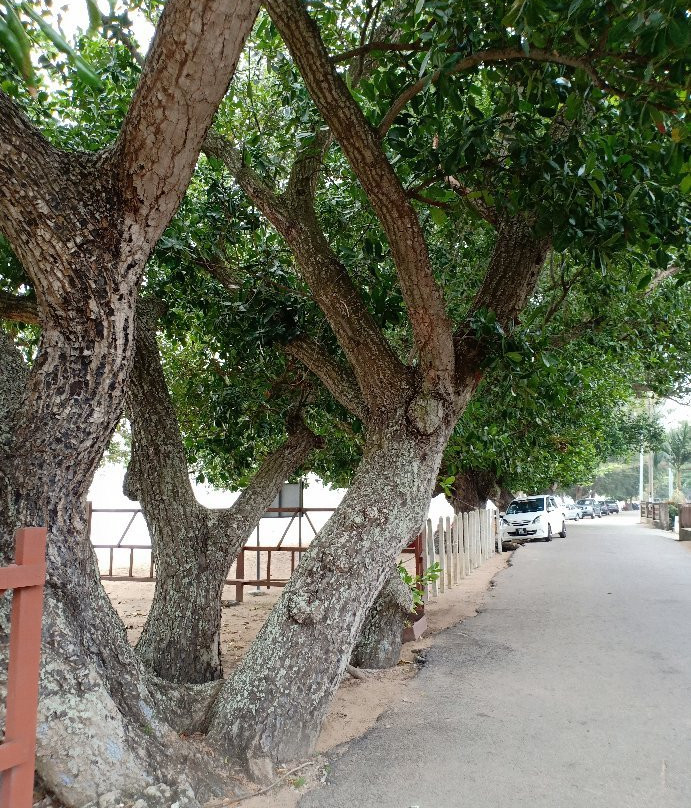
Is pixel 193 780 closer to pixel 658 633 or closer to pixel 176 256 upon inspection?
pixel 176 256

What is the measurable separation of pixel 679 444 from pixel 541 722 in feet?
202

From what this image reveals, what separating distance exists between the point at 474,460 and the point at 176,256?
5.38 meters

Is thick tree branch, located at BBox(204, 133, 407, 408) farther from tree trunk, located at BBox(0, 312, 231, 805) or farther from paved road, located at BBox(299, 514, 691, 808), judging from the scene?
paved road, located at BBox(299, 514, 691, 808)

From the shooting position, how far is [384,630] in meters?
6.88

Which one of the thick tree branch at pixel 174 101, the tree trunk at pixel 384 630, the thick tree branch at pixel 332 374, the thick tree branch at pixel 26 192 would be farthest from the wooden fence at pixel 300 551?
the thick tree branch at pixel 26 192

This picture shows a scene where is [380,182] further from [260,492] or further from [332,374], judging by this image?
[260,492]

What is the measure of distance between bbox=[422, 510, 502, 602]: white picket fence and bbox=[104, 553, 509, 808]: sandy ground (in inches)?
8.9

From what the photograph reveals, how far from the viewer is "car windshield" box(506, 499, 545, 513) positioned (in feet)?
85.6

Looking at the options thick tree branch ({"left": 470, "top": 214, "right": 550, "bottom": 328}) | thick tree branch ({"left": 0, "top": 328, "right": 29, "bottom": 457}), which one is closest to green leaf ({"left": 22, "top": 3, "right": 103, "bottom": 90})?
thick tree branch ({"left": 0, "top": 328, "right": 29, "bottom": 457})

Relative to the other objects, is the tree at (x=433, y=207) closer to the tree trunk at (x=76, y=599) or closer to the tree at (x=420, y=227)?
the tree at (x=420, y=227)

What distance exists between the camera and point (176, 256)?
23.4 ft

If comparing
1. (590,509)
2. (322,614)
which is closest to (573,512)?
(590,509)

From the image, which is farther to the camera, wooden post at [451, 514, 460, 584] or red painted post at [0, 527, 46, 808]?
wooden post at [451, 514, 460, 584]

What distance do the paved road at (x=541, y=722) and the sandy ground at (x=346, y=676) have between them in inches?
5.6
